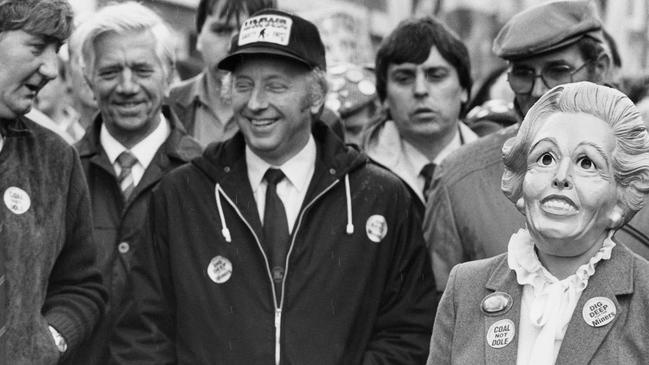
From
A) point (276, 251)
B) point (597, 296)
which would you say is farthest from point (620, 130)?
point (276, 251)

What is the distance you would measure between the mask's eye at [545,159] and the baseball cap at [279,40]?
6.12 feet

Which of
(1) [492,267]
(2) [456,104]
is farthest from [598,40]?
(1) [492,267]

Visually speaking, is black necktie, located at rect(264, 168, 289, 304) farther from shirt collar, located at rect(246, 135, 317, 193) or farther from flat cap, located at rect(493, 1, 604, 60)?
flat cap, located at rect(493, 1, 604, 60)

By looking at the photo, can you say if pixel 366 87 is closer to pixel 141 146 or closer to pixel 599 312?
pixel 141 146

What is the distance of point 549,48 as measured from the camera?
240 inches

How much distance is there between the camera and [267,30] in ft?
20.5

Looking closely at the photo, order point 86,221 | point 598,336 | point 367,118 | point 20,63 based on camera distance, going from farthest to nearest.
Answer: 1. point 367,118
2. point 86,221
3. point 20,63
4. point 598,336

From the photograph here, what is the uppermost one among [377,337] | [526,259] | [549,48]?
[549,48]

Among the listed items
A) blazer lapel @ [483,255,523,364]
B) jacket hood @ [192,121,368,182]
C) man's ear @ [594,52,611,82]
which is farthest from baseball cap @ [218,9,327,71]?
blazer lapel @ [483,255,523,364]

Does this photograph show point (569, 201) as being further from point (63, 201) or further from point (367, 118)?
point (367, 118)

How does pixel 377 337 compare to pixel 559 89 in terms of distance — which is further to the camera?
pixel 377 337

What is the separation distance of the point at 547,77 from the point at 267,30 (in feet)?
4.00

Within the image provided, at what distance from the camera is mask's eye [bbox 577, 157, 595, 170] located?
4.51 metres

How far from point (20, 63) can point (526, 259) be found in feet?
7.17
